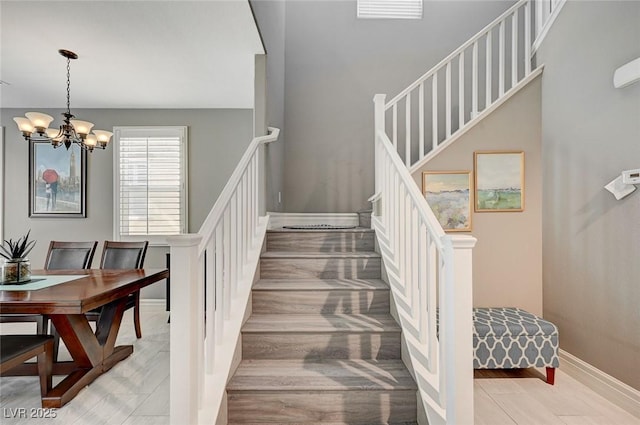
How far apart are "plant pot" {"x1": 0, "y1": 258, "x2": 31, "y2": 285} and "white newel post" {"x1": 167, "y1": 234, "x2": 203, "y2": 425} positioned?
2025 mm

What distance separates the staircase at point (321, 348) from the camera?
1841mm

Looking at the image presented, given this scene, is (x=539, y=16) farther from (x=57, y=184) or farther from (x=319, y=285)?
(x=57, y=184)

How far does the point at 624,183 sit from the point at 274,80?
10.3 ft

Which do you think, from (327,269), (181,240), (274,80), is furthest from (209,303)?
(274,80)

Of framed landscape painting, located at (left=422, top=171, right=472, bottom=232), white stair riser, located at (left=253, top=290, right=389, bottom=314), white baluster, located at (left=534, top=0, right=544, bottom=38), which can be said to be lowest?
white stair riser, located at (left=253, top=290, right=389, bottom=314)

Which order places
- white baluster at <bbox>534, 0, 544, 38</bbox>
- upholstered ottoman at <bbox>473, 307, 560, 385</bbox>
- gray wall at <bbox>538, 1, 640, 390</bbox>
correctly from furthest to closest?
1. white baluster at <bbox>534, 0, 544, 38</bbox>
2. upholstered ottoman at <bbox>473, 307, 560, 385</bbox>
3. gray wall at <bbox>538, 1, 640, 390</bbox>

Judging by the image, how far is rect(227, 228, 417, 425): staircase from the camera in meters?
1.84

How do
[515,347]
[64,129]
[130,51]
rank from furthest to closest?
1. [64,129]
2. [130,51]
3. [515,347]

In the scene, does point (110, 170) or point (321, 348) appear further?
point (110, 170)

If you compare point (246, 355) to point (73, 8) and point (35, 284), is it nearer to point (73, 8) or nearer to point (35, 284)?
point (35, 284)

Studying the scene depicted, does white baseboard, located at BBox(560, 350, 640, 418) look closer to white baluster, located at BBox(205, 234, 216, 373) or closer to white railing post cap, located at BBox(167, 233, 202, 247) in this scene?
white baluster, located at BBox(205, 234, 216, 373)

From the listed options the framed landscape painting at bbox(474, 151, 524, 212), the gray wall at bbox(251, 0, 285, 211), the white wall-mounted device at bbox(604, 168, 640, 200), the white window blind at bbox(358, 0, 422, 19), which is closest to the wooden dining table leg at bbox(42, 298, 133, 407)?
the gray wall at bbox(251, 0, 285, 211)

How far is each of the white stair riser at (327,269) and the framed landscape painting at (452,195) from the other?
954 mm

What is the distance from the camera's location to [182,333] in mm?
1547
